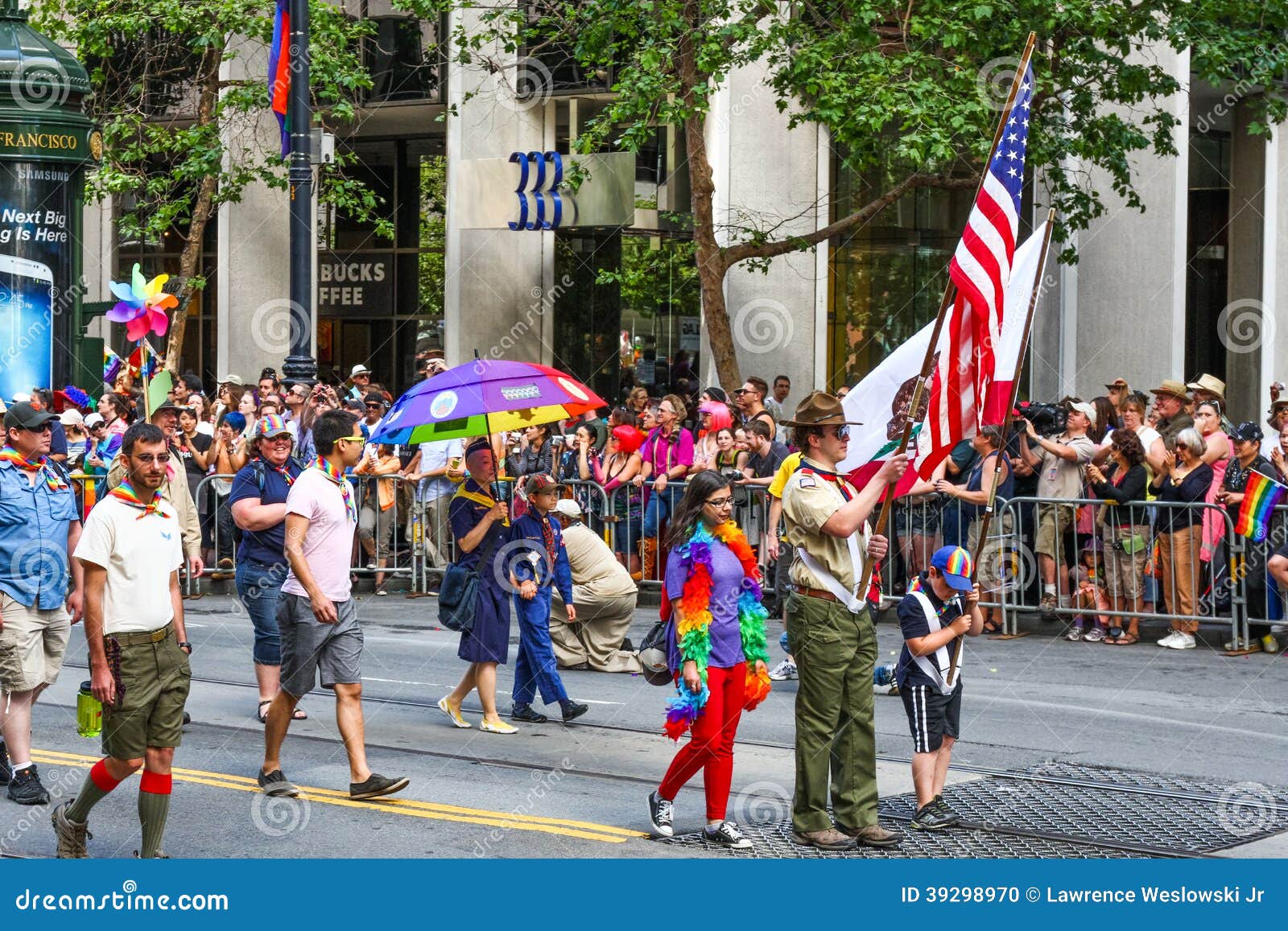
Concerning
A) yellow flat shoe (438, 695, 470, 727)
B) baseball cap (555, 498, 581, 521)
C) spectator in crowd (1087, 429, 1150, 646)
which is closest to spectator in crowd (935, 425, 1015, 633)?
spectator in crowd (1087, 429, 1150, 646)

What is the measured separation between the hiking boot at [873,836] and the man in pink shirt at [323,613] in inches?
91.0

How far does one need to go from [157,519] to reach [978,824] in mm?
3898

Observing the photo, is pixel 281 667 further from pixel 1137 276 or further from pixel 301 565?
pixel 1137 276

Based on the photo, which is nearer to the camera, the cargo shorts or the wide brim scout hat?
the cargo shorts

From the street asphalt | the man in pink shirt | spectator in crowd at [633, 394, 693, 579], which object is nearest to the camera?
the street asphalt

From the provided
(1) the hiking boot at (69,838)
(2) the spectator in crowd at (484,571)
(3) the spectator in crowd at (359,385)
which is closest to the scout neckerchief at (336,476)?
(2) the spectator in crowd at (484,571)

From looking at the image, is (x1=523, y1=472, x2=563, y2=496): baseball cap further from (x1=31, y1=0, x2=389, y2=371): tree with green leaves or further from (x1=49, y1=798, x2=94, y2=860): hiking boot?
(x1=31, y1=0, x2=389, y2=371): tree with green leaves

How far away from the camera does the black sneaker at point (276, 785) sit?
27.8ft

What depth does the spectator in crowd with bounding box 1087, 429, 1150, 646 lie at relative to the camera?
551 inches

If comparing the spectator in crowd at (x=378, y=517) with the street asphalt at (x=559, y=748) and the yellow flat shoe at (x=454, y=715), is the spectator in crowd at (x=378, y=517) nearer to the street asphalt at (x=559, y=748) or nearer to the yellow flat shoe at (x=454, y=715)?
the street asphalt at (x=559, y=748)

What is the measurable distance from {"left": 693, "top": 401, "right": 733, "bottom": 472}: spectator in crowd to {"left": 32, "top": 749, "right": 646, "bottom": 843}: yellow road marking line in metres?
7.83

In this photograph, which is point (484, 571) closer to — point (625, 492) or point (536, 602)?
point (536, 602)

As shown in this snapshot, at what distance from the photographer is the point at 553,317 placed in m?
25.7

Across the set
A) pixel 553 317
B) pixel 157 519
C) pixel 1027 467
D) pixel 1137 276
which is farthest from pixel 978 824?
pixel 553 317
